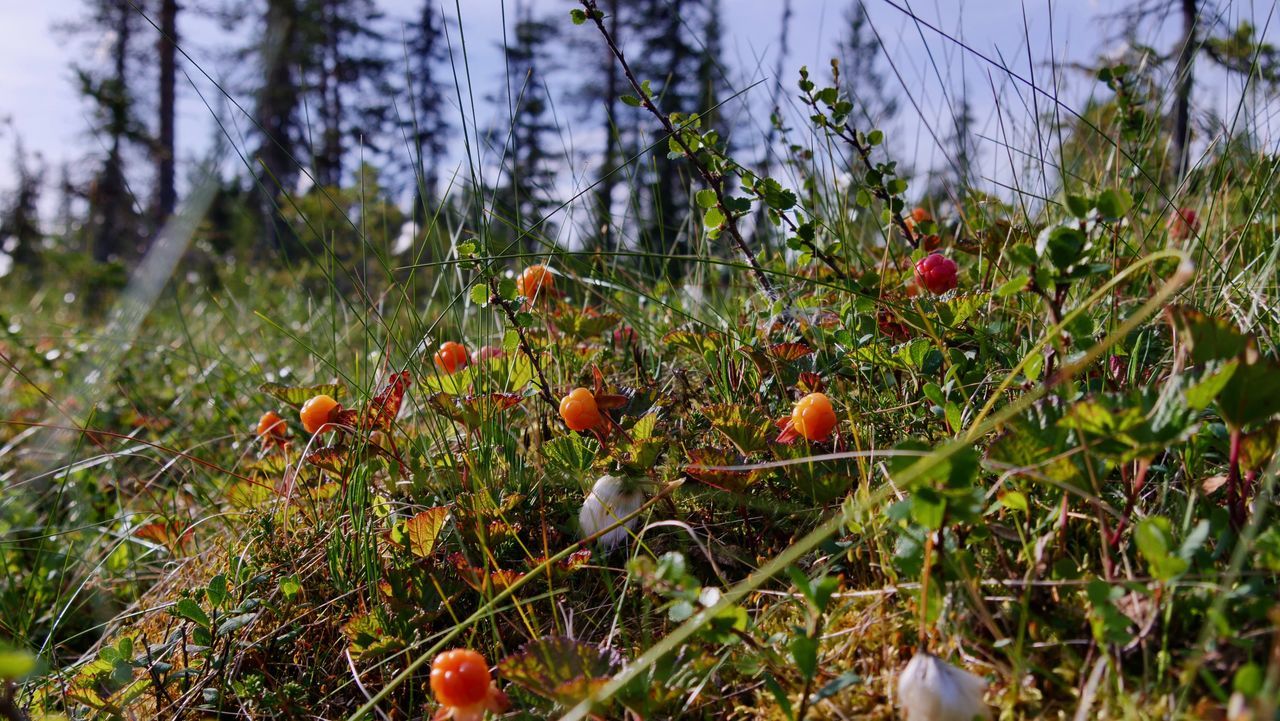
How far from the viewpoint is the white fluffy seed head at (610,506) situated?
1.14m

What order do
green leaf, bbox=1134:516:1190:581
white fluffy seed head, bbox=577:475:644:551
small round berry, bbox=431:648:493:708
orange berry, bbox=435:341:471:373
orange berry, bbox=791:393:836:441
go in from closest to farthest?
1. green leaf, bbox=1134:516:1190:581
2. small round berry, bbox=431:648:493:708
3. orange berry, bbox=791:393:836:441
4. white fluffy seed head, bbox=577:475:644:551
5. orange berry, bbox=435:341:471:373

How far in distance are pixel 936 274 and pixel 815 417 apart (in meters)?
0.45

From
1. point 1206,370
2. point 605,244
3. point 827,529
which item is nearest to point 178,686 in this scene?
point 827,529

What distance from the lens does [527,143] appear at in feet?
59.1

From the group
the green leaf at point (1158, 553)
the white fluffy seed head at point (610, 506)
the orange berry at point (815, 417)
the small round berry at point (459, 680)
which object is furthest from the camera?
the white fluffy seed head at point (610, 506)

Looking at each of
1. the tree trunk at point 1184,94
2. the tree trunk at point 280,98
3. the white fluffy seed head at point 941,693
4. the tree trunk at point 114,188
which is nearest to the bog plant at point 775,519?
the white fluffy seed head at point 941,693

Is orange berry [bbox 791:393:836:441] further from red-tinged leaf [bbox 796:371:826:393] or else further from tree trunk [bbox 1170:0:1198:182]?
tree trunk [bbox 1170:0:1198:182]

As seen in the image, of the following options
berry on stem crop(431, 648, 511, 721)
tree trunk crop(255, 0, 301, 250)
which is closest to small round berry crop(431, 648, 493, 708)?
berry on stem crop(431, 648, 511, 721)

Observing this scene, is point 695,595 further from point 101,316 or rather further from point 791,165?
point 101,316

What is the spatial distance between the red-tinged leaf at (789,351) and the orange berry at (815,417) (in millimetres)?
266

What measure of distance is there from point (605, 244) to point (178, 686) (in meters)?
1.48

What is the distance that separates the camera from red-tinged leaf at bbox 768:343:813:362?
4.29 feet

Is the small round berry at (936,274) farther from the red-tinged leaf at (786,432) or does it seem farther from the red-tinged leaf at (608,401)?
the red-tinged leaf at (608,401)

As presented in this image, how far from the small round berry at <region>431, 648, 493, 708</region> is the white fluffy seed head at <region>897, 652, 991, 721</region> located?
422 mm
